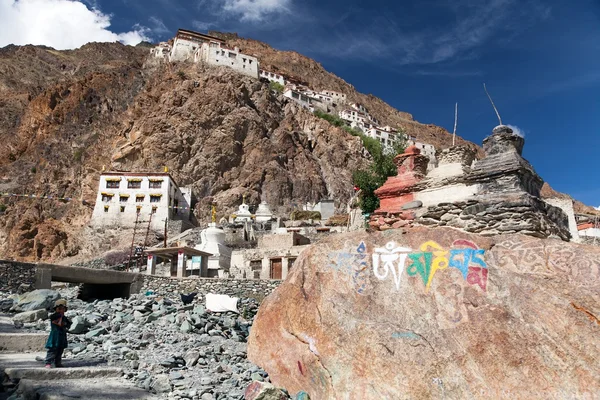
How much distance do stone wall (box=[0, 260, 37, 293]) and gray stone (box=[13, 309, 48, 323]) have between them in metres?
4.75

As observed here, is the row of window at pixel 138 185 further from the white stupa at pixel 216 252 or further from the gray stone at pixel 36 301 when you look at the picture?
the gray stone at pixel 36 301

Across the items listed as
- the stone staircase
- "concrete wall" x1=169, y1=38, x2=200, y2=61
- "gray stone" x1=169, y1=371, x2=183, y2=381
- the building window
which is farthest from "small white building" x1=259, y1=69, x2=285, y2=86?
"gray stone" x1=169, y1=371, x2=183, y2=381

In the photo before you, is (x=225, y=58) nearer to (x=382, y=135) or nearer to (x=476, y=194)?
(x=382, y=135)

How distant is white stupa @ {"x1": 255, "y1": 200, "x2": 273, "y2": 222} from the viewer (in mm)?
49528

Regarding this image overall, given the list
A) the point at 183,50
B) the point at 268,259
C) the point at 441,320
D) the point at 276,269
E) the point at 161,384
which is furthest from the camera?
the point at 183,50

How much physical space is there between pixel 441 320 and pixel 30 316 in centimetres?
1034

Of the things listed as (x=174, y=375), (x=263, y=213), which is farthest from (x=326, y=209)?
(x=174, y=375)

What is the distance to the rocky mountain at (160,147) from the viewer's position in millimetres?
53125

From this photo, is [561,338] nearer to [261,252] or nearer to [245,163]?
[261,252]

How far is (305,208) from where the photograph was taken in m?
56.5

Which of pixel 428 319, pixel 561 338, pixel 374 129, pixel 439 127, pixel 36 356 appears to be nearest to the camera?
pixel 561 338

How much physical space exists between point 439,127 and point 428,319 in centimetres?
13122

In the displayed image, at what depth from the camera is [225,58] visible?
73875 mm

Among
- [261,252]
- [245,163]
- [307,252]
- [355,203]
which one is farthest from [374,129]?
[307,252]
